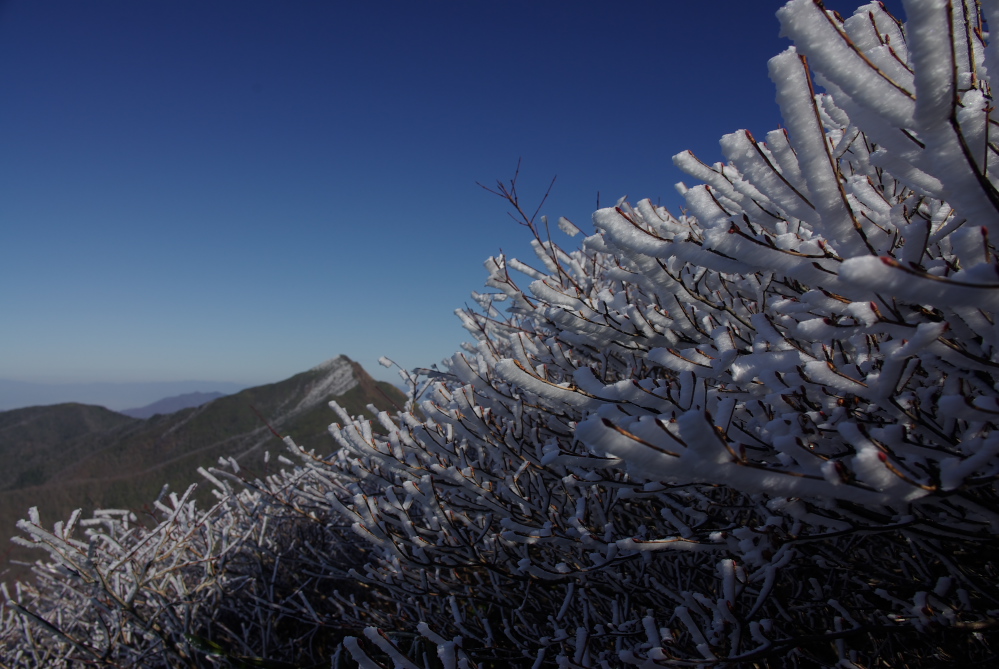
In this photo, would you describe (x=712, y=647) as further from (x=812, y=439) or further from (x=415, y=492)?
(x=415, y=492)

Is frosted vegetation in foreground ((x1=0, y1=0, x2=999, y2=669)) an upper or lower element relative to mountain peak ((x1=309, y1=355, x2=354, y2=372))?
lower

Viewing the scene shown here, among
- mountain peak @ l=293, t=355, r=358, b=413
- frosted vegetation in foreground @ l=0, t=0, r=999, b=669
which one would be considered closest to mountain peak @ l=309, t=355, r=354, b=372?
mountain peak @ l=293, t=355, r=358, b=413

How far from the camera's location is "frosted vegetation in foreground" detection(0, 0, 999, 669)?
96 cm

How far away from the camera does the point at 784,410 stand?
1.56 m

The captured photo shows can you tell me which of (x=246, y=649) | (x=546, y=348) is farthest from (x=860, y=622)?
(x=246, y=649)

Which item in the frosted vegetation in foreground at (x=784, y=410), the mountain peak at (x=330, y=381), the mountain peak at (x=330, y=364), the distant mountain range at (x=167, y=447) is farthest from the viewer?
the mountain peak at (x=330, y=364)

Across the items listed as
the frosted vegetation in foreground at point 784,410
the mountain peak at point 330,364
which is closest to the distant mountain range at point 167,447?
the mountain peak at point 330,364

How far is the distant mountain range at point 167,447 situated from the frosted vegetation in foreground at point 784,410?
45.5 feet

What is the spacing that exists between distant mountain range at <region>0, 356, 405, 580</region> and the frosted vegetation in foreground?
13880mm

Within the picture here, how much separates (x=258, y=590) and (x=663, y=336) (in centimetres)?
484

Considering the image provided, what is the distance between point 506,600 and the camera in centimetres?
296

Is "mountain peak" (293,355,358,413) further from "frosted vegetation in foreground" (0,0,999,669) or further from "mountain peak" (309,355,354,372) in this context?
"frosted vegetation in foreground" (0,0,999,669)

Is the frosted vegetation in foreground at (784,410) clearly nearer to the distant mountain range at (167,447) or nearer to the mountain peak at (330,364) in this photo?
the distant mountain range at (167,447)

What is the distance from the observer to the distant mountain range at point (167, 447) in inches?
729
